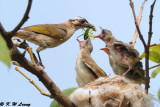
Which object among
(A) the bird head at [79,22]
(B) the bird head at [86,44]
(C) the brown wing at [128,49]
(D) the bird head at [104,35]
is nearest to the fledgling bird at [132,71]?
(C) the brown wing at [128,49]

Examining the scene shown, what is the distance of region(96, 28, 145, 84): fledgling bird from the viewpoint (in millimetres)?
3488

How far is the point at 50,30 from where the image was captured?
4.11 metres

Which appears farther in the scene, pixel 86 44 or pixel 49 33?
pixel 86 44

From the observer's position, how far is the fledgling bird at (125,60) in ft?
11.4

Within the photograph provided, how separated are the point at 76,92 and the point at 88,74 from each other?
108cm

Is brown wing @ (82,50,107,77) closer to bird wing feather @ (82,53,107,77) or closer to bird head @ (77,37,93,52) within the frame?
bird wing feather @ (82,53,107,77)

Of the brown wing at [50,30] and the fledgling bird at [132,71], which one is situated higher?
the brown wing at [50,30]

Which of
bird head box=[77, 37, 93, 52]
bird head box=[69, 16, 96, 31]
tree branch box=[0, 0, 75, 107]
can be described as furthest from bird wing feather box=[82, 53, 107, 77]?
tree branch box=[0, 0, 75, 107]

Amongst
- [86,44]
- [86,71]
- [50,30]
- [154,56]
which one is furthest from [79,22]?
[154,56]

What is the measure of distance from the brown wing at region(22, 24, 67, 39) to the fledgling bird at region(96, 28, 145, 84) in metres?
0.83

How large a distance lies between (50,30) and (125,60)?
140cm

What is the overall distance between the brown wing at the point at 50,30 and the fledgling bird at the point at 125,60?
83 cm

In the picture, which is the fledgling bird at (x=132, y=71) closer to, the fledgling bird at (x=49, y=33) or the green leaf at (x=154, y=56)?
the fledgling bird at (x=49, y=33)

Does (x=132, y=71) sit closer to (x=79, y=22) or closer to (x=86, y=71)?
(x=86, y=71)
